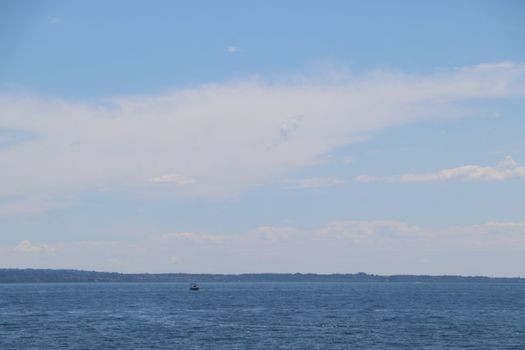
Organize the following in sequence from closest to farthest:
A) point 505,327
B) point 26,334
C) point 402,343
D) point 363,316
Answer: point 402,343 → point 26,334 → point 505,327 → point 363,316

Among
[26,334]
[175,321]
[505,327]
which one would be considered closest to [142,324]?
[175,321]

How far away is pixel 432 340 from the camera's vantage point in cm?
7069

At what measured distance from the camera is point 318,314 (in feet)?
343

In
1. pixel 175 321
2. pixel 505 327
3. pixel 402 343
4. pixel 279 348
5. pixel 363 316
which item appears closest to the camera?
pixel 279 348

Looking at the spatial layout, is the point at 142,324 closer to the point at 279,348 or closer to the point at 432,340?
the point at 279,348

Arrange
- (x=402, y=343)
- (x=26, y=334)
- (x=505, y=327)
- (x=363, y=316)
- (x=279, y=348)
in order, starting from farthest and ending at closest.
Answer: (x=363, y=316)
(x=505, y=327)
(x=26, y=334)
(x=402, y=343)
(x=279, y=348)

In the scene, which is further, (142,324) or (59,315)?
(59,315)

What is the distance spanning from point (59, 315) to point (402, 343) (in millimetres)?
56180

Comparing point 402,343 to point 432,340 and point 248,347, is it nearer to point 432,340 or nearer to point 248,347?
point 432,340

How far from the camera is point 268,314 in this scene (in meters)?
104

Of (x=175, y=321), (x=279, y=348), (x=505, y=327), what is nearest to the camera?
(x=279, y=348)

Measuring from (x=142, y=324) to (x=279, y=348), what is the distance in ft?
92.8

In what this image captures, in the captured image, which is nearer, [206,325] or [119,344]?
[119,344]

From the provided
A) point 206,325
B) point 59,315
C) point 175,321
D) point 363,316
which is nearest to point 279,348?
point 206,325
